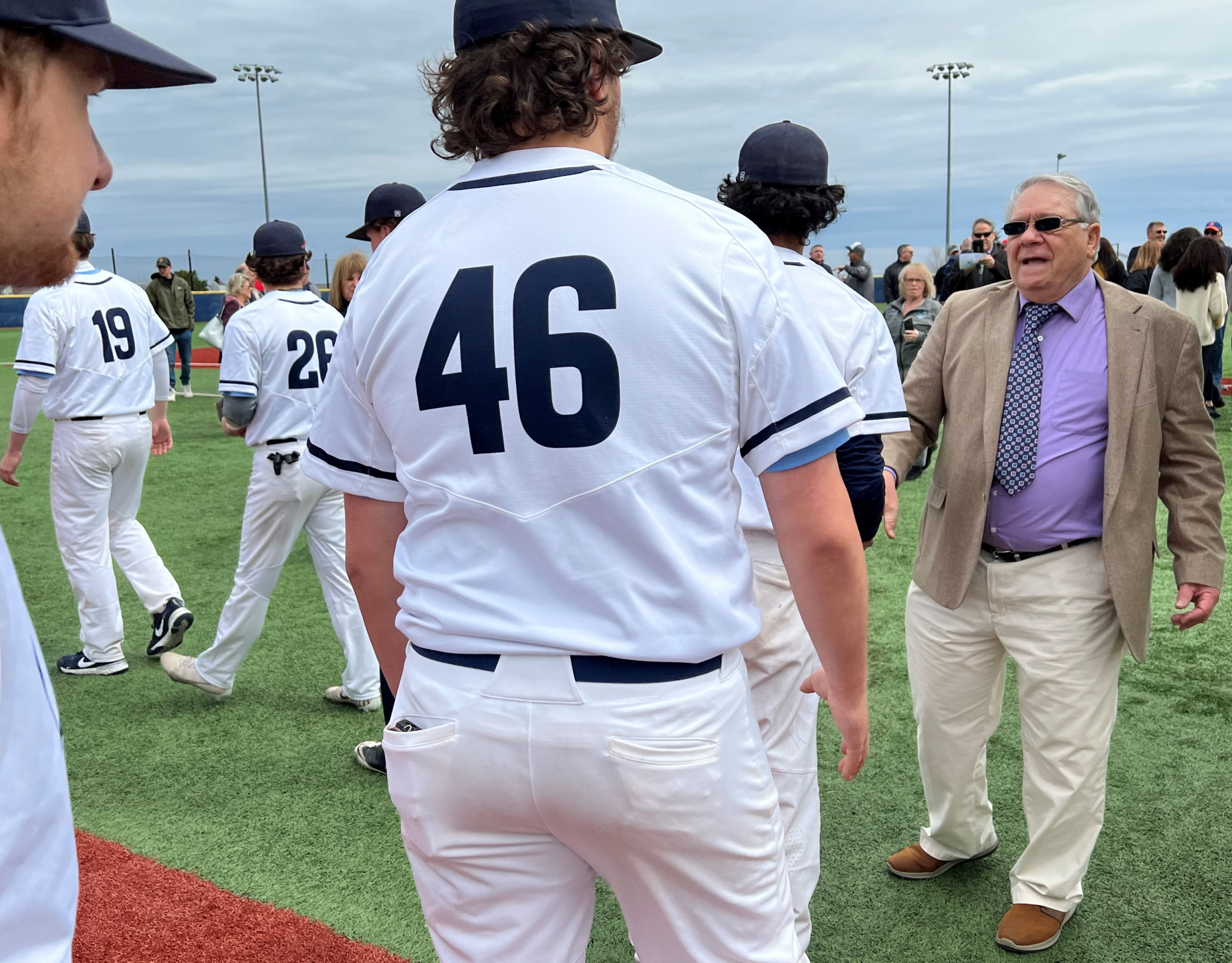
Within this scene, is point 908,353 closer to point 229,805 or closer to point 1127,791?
point 1127,791

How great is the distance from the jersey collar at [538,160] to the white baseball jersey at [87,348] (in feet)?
15.2

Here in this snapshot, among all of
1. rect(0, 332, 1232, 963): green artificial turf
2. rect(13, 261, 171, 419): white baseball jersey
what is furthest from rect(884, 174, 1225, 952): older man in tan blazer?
rect(13, 261, 171, 419): white baseball jersey

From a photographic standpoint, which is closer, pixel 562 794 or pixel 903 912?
pixel 562 794

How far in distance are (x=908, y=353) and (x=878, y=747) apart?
6.77 metres

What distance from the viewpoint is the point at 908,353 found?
10.7 metres

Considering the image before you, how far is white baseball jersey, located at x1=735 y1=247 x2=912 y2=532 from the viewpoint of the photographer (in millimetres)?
2686

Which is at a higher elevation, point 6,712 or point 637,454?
point 637,454

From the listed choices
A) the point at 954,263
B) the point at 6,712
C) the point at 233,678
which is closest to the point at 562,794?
the point at 6,712

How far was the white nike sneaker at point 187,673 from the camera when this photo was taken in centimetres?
518

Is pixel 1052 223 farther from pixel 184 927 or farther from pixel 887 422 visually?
pixel 184 927

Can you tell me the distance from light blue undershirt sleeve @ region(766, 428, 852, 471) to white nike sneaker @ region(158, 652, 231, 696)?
4198mm

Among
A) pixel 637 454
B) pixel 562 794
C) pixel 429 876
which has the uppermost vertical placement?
pixel 637 454

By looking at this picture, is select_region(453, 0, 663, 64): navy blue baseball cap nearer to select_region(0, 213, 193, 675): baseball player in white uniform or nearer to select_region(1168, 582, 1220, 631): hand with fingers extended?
select_region(1168, 582, 1220, 631): hand with fingers extended

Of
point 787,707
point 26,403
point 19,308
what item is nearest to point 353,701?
point 26,403
